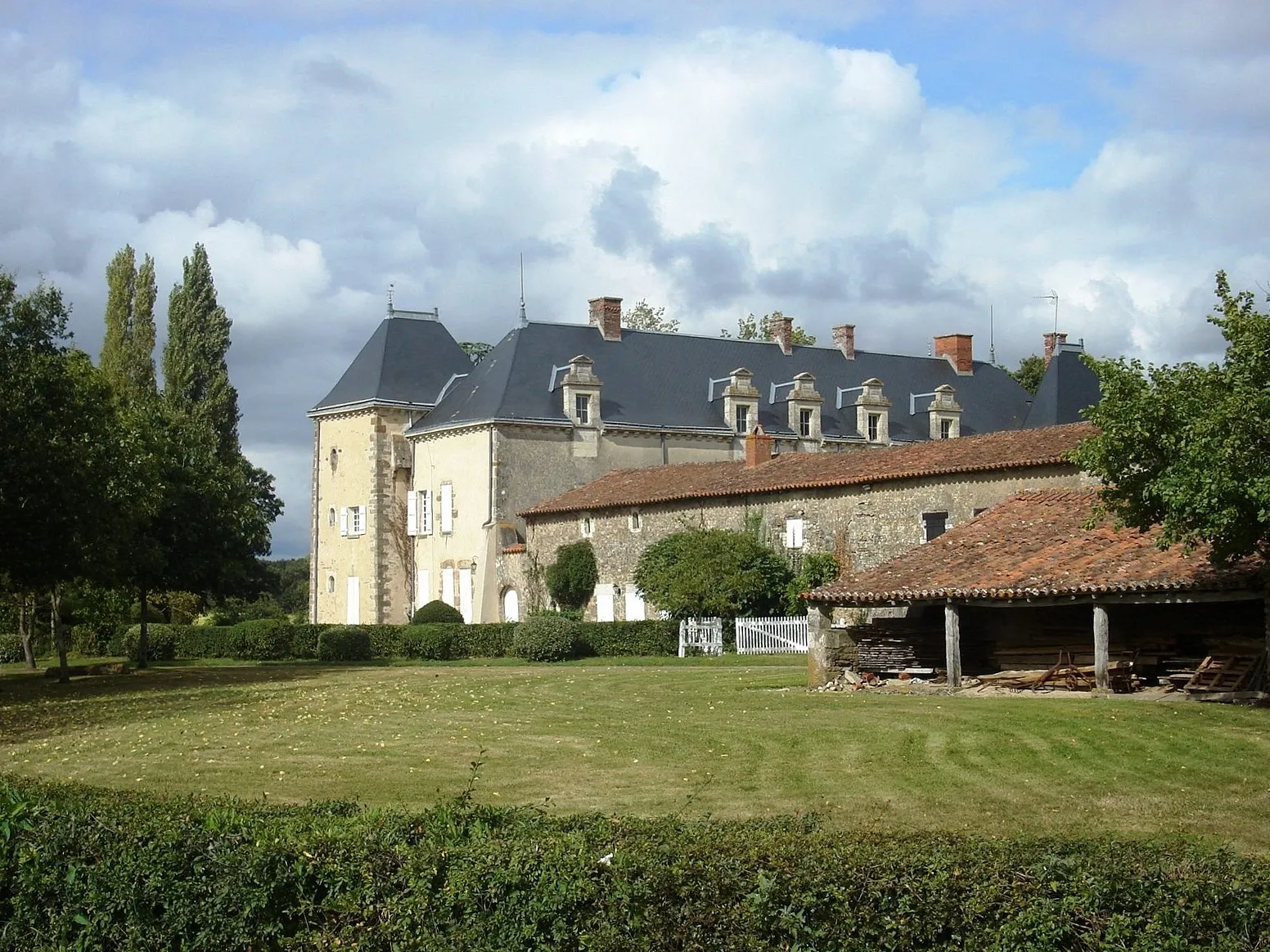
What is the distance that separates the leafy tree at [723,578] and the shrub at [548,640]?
2.69 meters

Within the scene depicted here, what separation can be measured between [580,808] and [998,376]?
47900 millimetres

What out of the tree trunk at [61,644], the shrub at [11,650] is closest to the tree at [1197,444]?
the tree trunk at [61,644]

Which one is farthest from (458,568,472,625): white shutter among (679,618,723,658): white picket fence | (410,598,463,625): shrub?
(679,618,723,658): white picket fence

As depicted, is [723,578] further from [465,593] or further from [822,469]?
[465,593]

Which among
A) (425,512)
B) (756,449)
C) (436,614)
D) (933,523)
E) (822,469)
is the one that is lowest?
(436,614)

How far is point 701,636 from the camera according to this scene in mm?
36750

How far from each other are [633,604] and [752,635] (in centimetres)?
552

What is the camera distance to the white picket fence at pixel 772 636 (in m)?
35.9

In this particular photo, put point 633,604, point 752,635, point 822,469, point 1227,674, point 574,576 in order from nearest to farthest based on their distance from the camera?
point 1227,674 → point 752,635 → point 822,469 → point 633,604 → point 574,576

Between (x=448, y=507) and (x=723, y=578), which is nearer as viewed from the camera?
(x=723, y=578)

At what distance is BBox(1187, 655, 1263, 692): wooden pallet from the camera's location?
69.5ft

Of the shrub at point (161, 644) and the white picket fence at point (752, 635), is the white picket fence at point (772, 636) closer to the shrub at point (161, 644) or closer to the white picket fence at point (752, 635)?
the white picket fence at point (752, 635)

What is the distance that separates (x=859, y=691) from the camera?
23.8 m

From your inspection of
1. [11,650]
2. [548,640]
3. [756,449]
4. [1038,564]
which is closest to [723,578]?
[548,640]
